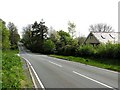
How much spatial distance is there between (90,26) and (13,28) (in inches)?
1455

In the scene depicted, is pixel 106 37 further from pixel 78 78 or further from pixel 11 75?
pixel 11 75

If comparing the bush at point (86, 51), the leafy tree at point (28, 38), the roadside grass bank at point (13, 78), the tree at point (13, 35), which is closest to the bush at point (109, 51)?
the bush at point (86, 51)

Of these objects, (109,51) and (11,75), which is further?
(109,51)

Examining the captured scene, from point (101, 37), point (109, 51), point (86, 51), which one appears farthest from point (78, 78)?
point (101, 37)

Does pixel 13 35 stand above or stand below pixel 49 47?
above

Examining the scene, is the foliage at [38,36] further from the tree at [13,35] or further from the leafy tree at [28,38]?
the tree at [13,35]

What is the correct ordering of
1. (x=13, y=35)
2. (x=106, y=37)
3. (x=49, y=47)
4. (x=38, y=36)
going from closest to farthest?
(x=106, y=37), (x=49, y=47), (x=38, y=36), (x=13, y=35)

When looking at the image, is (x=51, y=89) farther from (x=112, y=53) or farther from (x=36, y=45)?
(x=36, y=45)

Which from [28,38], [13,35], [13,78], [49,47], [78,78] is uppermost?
[13,35]

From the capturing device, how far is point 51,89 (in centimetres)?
1438

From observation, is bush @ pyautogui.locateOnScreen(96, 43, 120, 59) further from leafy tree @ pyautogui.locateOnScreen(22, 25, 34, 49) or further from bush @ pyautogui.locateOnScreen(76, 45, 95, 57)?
leafy tree @ pyautogui.locateOnScreen(22, 25, 34, 49)

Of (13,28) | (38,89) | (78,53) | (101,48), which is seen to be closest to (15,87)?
(38,89)

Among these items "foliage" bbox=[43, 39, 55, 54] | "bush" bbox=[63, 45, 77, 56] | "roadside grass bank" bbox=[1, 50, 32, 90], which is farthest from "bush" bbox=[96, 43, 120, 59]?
"foliage" bbox=[43, 39, 55, 54]

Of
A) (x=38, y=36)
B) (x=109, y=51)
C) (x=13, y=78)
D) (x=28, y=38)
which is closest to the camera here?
(x=13, y=78)
